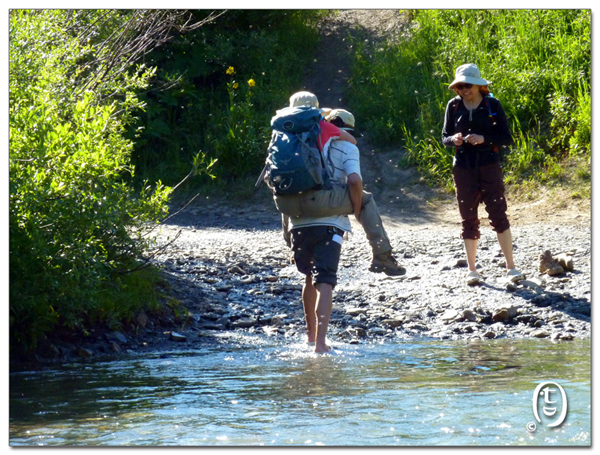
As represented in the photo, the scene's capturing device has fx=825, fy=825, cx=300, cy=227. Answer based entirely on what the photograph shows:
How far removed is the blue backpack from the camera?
17.0ft

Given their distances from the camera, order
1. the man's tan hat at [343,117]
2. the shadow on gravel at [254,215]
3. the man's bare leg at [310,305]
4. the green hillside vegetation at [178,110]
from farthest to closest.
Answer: the shadow on gravel at [254,215], the man's bare leg at [310,305], the man's tan hat at [343,117], the green hillside vegetation at [178,110]

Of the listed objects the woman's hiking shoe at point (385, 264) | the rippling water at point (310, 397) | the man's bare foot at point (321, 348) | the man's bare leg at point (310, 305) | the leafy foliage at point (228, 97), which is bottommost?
the rippling water at point (310, 397)

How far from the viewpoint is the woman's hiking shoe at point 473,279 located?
24.6ft

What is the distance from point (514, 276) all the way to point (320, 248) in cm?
265

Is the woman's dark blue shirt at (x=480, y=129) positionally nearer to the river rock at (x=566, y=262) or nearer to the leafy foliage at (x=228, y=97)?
the river rock at (x=566, y=262)

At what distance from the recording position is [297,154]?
17.0 ft

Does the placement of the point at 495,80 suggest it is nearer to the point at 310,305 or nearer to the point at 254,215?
the point at 254,215

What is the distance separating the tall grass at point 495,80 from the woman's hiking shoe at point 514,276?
414 cm

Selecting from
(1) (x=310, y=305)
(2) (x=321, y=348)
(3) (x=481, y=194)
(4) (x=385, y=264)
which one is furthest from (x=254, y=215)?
(2) (x=321, y=348)

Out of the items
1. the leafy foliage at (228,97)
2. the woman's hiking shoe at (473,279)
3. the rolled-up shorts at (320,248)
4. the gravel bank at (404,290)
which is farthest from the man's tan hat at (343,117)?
the leafy foliage at (228,97)

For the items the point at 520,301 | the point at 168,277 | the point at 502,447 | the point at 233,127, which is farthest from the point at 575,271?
the point at 233,127

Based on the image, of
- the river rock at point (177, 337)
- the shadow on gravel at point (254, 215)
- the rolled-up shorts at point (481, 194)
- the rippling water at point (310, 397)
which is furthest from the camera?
the shadow on gravel at point (254, 215)

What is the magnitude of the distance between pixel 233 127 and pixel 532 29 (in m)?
4.72

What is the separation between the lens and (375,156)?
43.1ft
